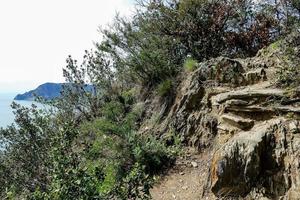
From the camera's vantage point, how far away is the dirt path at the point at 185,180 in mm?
9562

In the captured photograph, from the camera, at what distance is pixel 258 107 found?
28.0 ft

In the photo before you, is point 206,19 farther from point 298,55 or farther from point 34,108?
point 34,108

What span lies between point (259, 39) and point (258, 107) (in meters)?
5.81

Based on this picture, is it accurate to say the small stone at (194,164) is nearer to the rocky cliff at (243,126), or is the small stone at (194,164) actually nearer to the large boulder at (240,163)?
the rocky cliff at (243,126)

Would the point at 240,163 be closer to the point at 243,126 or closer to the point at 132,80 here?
the point at 243,126

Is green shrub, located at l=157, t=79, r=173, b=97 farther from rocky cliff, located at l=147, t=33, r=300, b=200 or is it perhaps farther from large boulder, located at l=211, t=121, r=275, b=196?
large boulder, located at l=211, t=121, r=275, b=196

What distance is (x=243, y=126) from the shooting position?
872 cm

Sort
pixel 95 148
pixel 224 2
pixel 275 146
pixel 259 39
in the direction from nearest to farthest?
1. pixel 275 146
2. pixel 95 148
3. pixel 259 39
4. pixel 224 2

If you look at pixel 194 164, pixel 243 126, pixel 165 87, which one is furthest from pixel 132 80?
pixel 243 126

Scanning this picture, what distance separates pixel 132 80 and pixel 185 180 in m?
6.33

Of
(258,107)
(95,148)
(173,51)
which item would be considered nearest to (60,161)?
(258,107)

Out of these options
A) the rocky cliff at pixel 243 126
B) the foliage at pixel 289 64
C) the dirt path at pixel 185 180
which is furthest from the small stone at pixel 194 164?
the foliage at pixel 289 64

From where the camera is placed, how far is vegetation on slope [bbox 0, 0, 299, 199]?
11.6m

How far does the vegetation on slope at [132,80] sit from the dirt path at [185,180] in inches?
17.5
